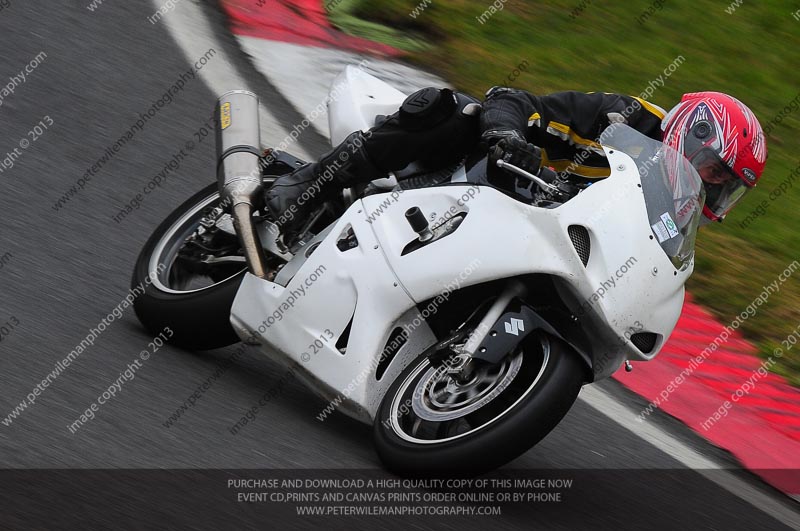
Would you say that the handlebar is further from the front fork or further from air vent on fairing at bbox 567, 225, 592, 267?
the front fork

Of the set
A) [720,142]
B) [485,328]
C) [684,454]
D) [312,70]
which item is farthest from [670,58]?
[485,328]

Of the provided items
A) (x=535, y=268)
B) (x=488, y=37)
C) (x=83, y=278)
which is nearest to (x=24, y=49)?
(x=83, y=278)

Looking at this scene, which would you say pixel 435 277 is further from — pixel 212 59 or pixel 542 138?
pixel 212 59

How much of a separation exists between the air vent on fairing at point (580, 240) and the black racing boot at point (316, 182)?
3.23 ft

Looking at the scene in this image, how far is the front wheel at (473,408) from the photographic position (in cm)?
371

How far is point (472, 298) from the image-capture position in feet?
13.7

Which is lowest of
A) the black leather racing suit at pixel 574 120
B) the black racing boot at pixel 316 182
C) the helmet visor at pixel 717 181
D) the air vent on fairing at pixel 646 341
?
the air vent on fairing at pixel 646 341

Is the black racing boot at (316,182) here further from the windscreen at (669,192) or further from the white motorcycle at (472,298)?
the windscreen at (669,192)

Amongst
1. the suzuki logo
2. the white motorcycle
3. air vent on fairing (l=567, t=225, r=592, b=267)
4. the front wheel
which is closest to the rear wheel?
the white motorcycle

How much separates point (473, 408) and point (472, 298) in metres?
0.45

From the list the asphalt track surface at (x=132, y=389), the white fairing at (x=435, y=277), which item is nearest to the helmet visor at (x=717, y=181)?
the white fairing at (x=435, y=277)

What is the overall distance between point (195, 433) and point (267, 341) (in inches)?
21.1

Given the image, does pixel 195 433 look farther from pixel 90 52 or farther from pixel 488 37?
pixel 488 37

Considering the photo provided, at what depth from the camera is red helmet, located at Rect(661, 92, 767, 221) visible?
164 inches
